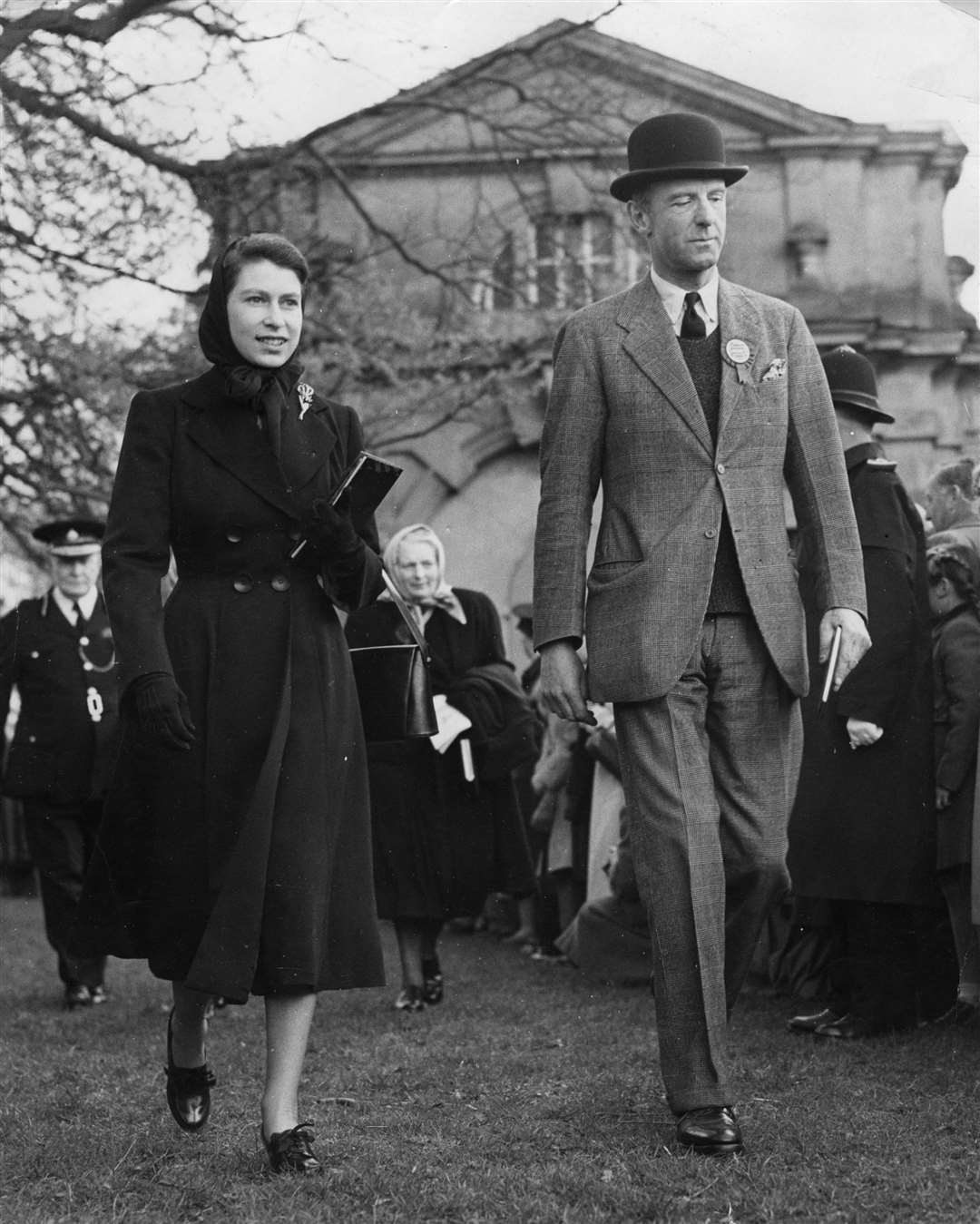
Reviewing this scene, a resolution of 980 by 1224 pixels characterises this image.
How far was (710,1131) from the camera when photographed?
4633 mm

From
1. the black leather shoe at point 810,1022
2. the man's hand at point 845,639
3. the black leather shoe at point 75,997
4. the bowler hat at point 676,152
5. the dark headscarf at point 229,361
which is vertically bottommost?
the black leather shoe at point 75,997

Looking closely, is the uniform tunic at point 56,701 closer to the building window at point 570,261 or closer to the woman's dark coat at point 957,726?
the woman's dark coat at point 957,726

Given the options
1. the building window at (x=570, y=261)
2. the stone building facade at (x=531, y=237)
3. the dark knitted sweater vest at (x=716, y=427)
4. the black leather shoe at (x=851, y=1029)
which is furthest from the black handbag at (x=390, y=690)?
the building window at (x=570, y=261)

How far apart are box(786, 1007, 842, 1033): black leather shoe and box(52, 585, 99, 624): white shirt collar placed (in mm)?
4406

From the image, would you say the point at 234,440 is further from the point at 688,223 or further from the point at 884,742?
the point at 884,742

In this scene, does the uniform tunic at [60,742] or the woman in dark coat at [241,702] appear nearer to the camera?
the woman in dark coat at [241,702]

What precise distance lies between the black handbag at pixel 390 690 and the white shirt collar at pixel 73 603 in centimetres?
486

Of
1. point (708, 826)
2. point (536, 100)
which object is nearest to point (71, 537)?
point (708, 826)

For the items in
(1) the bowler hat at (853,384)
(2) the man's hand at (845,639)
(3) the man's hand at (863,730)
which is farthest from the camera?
(1) the bowler hat at (853,384)

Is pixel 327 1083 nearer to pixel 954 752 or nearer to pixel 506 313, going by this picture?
pixel 954 752

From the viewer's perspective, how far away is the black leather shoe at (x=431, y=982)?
28.1ft

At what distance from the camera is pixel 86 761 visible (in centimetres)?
938

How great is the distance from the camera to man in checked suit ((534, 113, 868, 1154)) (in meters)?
4.86

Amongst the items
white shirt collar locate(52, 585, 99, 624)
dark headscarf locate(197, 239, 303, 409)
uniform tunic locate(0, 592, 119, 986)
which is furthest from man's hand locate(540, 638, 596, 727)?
white shirt collar locate(52, 585, 99, 624)
